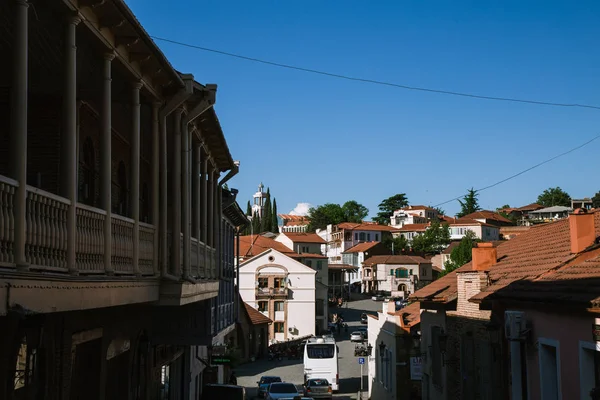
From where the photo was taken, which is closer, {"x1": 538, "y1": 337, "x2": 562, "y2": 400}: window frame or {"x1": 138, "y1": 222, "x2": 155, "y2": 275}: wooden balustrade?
{"x1": 138, "y1": 222, "x2": 155, "y2": 275}: wooden balustrade

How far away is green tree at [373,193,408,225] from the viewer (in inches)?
6644

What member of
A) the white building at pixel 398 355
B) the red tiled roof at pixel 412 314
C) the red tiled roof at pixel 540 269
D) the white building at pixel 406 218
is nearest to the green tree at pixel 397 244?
the white building at pixel 406 218

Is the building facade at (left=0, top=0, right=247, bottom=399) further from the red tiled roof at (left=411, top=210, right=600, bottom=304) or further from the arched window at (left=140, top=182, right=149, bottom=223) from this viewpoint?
the red tiled roof at (left=411, top=210, right=600, bottom=304)

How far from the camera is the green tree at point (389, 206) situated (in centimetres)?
16875

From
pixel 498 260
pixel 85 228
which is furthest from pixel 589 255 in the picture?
pixel 85 228

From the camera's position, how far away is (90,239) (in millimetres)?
7840

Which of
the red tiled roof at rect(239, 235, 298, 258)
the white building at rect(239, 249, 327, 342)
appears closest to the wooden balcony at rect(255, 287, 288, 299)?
the white building at rect(239, 249, 327, 342)

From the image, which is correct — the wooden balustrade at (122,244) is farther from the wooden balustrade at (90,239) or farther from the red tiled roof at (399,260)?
the red tiled roof at (399,260)

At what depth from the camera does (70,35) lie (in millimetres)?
7125

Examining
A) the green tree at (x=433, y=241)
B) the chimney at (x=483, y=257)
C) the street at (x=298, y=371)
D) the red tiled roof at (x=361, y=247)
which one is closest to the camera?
the chimney at (x=483, y=257)

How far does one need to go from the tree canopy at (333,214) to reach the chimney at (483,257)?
14253 centimetres

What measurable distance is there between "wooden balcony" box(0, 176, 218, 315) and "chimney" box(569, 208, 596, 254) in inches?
310

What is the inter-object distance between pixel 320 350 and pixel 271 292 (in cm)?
2750

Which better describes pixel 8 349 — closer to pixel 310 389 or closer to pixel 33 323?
pixel 33 323
